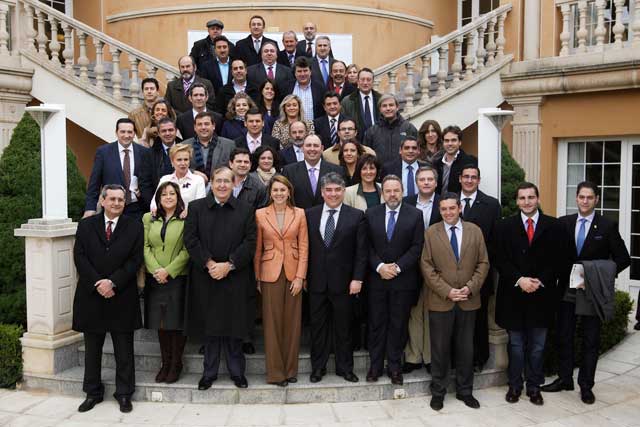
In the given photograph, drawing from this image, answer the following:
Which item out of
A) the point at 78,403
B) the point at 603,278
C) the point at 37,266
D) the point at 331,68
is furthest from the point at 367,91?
the point at 78,403

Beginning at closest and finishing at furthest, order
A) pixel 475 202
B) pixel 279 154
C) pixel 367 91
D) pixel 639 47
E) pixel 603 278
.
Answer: pixel 603 278 → pixel 475 202 → pixel 279 154 → pixel 367 91 → pixel 639 47

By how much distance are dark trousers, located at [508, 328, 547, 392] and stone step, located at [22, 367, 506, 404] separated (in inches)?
30.9

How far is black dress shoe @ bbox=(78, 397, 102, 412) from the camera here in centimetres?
575

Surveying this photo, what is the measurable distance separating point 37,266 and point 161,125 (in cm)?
180

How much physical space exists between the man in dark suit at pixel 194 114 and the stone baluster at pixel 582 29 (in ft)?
20.2

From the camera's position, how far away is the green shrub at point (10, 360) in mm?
6344

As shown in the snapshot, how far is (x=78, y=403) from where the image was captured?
598cm

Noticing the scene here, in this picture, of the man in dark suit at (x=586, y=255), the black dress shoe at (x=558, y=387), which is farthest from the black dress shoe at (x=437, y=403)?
the man in dark suit at (x=586, y=255)

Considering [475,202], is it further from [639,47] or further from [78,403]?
[639,47]

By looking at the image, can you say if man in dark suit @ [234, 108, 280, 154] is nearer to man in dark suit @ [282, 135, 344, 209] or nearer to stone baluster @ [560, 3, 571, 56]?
man in dark suit @ [282, 135, 344, 209]

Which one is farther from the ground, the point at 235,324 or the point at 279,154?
the point at 279,154

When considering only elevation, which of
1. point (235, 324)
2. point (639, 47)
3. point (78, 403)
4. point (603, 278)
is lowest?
point (78, 403)

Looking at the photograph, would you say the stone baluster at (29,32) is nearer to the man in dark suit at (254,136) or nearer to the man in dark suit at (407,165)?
the man in dark suit at (254,136)

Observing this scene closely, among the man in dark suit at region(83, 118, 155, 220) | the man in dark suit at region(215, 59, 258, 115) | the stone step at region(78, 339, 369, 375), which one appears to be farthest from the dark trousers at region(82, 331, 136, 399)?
the man in dark suit at region(215, 59, 258, 115)
